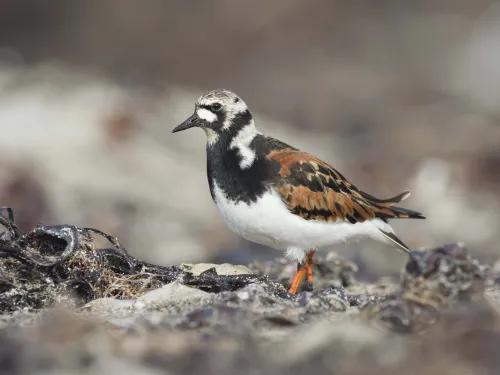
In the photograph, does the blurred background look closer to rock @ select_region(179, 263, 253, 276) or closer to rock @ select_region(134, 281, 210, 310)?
rock @ select_region(179, 263, 253, 276)

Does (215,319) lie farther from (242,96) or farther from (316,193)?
(242,96)

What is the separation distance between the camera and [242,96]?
17.7 metres

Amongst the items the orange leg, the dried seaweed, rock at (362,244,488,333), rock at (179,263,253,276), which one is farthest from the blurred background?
Answer: rock at (362,244,488,333)

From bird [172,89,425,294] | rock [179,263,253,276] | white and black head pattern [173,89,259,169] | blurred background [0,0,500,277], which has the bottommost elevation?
rock [179,263,253,276]

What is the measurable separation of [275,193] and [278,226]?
0.63 feet

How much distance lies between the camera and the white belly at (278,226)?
575cm

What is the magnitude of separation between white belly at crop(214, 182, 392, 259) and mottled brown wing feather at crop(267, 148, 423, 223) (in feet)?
0.16

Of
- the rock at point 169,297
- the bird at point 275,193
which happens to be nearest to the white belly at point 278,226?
the bird at point 275,193

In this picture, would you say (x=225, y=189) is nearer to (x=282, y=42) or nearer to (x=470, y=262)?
(x=470, y=262)

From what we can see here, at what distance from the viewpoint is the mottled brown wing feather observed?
591cm

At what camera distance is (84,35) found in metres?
19.5

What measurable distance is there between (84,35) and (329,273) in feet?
45.2

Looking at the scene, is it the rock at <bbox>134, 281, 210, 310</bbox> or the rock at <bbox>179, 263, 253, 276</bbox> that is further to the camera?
the rock at <bbox>179, 263, 253, 276</bbox>

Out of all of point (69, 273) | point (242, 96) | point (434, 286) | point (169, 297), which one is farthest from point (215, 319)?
point (242, 96)
